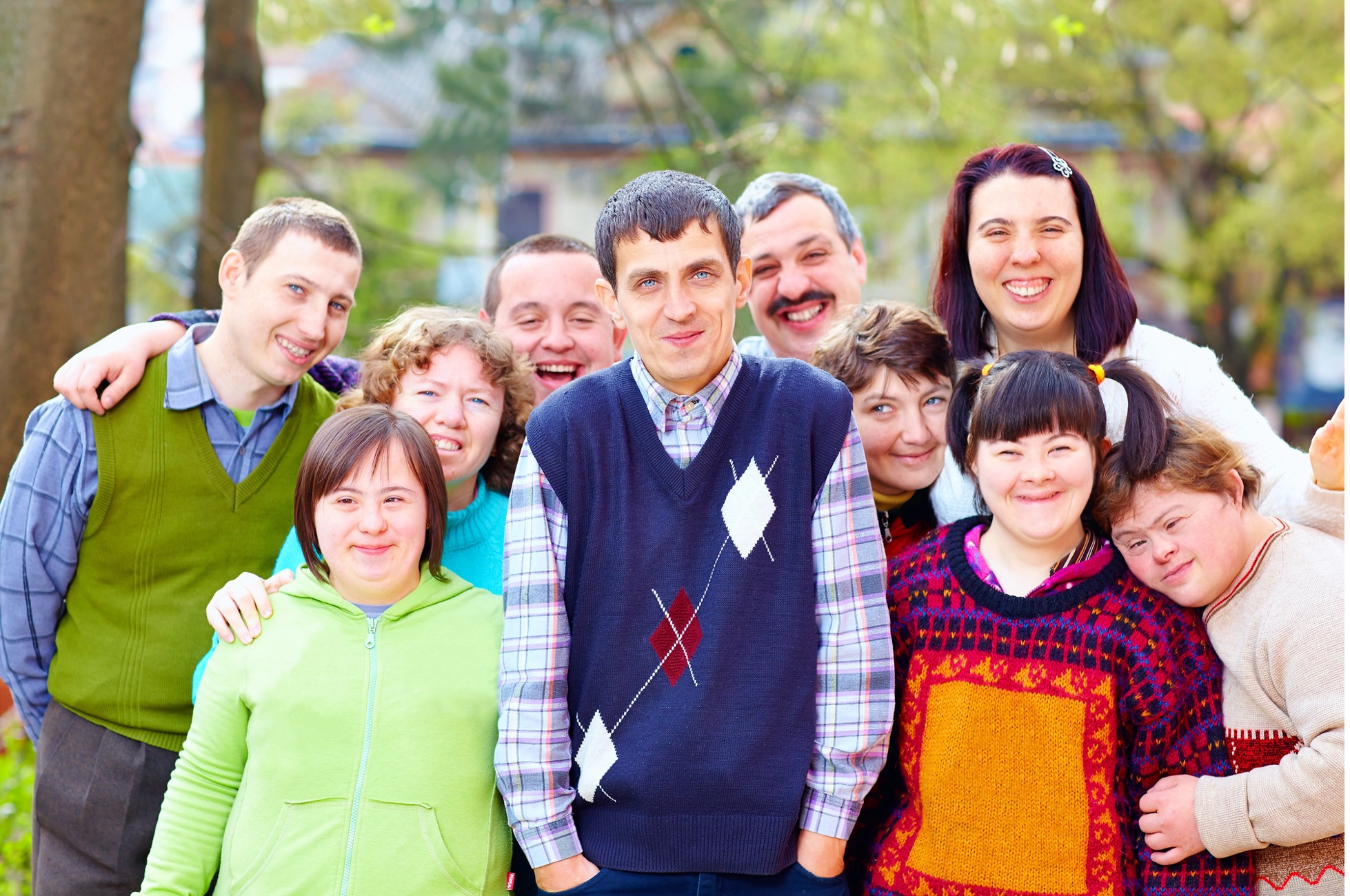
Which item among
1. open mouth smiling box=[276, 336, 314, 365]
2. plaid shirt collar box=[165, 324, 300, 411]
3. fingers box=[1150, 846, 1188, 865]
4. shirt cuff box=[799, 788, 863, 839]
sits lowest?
fingers box=[1150, 846, 1188, 865]

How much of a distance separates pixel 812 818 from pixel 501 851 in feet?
2.23

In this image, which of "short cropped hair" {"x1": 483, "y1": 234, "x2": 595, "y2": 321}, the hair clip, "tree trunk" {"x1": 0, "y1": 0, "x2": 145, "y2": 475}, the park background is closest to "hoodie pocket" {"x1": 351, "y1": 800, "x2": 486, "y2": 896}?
"short cropped hair" {"x1": 483, "y1": 234, "x2": 595, "y2": 321}

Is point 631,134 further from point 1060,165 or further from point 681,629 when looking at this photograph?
point 681,629

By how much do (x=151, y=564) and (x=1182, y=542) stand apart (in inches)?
97.3

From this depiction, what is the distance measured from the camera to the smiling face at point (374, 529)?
2576mm

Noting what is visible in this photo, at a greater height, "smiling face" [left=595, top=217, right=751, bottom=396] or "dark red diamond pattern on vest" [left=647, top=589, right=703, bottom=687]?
"smiling face" [left=595, top=217, right=751, bottom=396]

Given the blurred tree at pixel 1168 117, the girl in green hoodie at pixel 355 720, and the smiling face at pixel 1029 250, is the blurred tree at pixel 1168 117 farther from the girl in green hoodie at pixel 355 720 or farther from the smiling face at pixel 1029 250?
the girl in green hoodie at pixel 355 720

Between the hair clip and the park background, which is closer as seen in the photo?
the hair clip

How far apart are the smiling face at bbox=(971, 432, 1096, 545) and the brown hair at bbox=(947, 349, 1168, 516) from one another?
0.08 ft

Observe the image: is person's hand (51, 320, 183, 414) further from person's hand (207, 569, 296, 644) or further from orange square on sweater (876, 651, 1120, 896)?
orange square on sweater (876, 651, 1120, 896)

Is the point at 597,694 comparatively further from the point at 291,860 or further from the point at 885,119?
the point at 885,119

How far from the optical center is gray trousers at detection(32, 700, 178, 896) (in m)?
2.93

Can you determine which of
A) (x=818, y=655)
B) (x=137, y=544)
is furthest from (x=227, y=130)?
(x=818, y=655)

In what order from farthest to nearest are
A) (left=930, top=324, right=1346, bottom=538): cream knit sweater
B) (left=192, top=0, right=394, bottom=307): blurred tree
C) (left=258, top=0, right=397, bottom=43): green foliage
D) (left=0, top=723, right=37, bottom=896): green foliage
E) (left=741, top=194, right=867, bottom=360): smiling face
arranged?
(left=258, top=0, right=397, bottom=43): green foliage
(left=192, top=0, right=394, bottom=307): blurred tree
(left=0, top=723, right=37, bottom=896): green foliage
(left=741, top=194, right=867, bottom=360): smiling face
(left=930, top=324, right=1346, bottom=538): cream knit sweater
